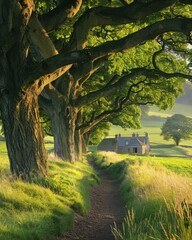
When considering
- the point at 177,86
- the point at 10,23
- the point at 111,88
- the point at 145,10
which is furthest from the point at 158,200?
the point at 177,86

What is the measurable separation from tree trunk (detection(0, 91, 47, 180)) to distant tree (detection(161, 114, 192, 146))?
342ft

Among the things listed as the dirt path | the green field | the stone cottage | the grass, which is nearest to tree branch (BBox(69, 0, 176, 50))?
the grass

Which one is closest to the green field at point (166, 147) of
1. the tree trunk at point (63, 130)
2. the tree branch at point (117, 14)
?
the tree trunk at point (63, 130)

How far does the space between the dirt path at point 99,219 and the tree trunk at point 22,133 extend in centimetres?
227

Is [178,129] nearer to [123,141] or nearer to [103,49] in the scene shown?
[123,141]

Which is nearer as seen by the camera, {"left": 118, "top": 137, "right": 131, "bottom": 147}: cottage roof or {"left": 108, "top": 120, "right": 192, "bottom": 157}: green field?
{"left": 108, "top": 120, "right": 192, "bottom": 157}: green field

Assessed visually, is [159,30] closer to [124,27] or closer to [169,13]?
[169,13]

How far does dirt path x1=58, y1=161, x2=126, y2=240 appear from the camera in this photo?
28.4 ft

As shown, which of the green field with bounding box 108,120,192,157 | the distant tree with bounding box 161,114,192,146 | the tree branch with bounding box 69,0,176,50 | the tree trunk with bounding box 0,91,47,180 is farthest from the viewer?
the distant tree with bounding box 161,114,192,146

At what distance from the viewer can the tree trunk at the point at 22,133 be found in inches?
428

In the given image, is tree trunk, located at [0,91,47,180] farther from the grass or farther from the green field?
the green field

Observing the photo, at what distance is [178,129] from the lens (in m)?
112

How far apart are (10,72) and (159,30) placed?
4704mm

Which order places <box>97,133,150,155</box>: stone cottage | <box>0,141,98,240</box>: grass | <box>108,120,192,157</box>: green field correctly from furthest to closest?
1. <box>97,133,150,155</box>: stone cottage
2. <box>108,120,192,157</box>: green field
3. <box>0,141,98,240</box>: grass
